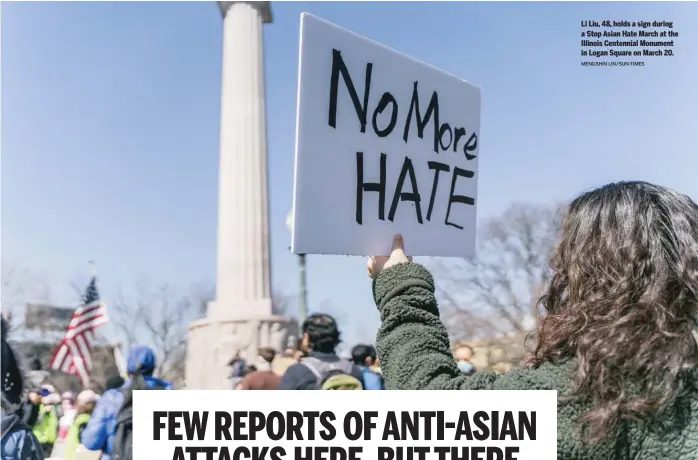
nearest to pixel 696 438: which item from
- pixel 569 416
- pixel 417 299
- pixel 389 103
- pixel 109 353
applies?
pixel 569 416

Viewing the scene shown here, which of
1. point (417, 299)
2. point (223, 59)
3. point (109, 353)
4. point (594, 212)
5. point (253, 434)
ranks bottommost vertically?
point (109, 353)

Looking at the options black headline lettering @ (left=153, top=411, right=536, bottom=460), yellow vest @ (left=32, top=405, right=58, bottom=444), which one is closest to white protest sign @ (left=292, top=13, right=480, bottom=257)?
black headline lettering @ (left=153, top=411, right=536, bottom=460)

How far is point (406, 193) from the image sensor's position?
2385mm

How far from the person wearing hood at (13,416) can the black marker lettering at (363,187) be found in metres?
2.62

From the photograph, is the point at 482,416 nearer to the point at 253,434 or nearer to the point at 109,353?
the point at 253,434

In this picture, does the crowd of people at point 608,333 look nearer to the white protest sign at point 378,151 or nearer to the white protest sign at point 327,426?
the white protest sign at point 327,426

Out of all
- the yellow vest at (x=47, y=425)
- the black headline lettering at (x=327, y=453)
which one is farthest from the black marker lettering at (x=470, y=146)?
the yellow vest at (x=47, y=425)

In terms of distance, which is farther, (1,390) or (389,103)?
(1,390)

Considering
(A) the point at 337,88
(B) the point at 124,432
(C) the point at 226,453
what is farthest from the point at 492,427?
(B) the point at 124,432

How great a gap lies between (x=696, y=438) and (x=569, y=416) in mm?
199

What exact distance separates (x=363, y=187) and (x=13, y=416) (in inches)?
118

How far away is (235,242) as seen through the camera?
2052 cm

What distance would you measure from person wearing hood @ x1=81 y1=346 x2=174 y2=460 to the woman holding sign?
3.23 metres

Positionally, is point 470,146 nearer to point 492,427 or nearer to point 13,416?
point 492,427
